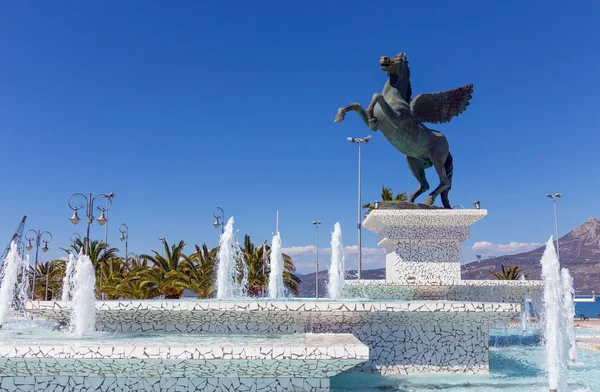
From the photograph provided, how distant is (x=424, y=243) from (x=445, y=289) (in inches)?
43.2

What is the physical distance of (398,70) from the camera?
1187cm

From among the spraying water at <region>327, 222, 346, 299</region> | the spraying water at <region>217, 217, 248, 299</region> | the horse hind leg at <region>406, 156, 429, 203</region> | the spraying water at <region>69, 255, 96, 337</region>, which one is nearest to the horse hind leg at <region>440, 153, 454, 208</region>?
the horse hind leg at <region>406, 156, 429, 203</region>

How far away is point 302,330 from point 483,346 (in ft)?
9.35

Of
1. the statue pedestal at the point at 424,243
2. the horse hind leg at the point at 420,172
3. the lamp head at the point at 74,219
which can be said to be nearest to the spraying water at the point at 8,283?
the lamp head at the point at 74,219

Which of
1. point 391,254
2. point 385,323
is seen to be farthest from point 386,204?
point 385,323

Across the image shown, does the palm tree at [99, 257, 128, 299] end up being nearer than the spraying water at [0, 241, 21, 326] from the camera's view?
No

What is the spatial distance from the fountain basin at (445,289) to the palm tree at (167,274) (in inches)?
527

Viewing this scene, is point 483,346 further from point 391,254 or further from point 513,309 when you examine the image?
point 391,254

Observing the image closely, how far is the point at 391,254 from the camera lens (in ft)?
39.7

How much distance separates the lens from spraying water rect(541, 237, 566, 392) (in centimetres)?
737

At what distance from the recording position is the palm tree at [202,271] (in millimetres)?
22422

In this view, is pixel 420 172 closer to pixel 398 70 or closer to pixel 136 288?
pixel 398 70

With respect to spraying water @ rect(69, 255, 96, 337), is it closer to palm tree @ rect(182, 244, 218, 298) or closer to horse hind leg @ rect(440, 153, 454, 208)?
horse hind leg @ rect(440, 153, 454, 208)

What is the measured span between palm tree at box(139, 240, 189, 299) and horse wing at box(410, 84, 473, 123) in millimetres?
14269
